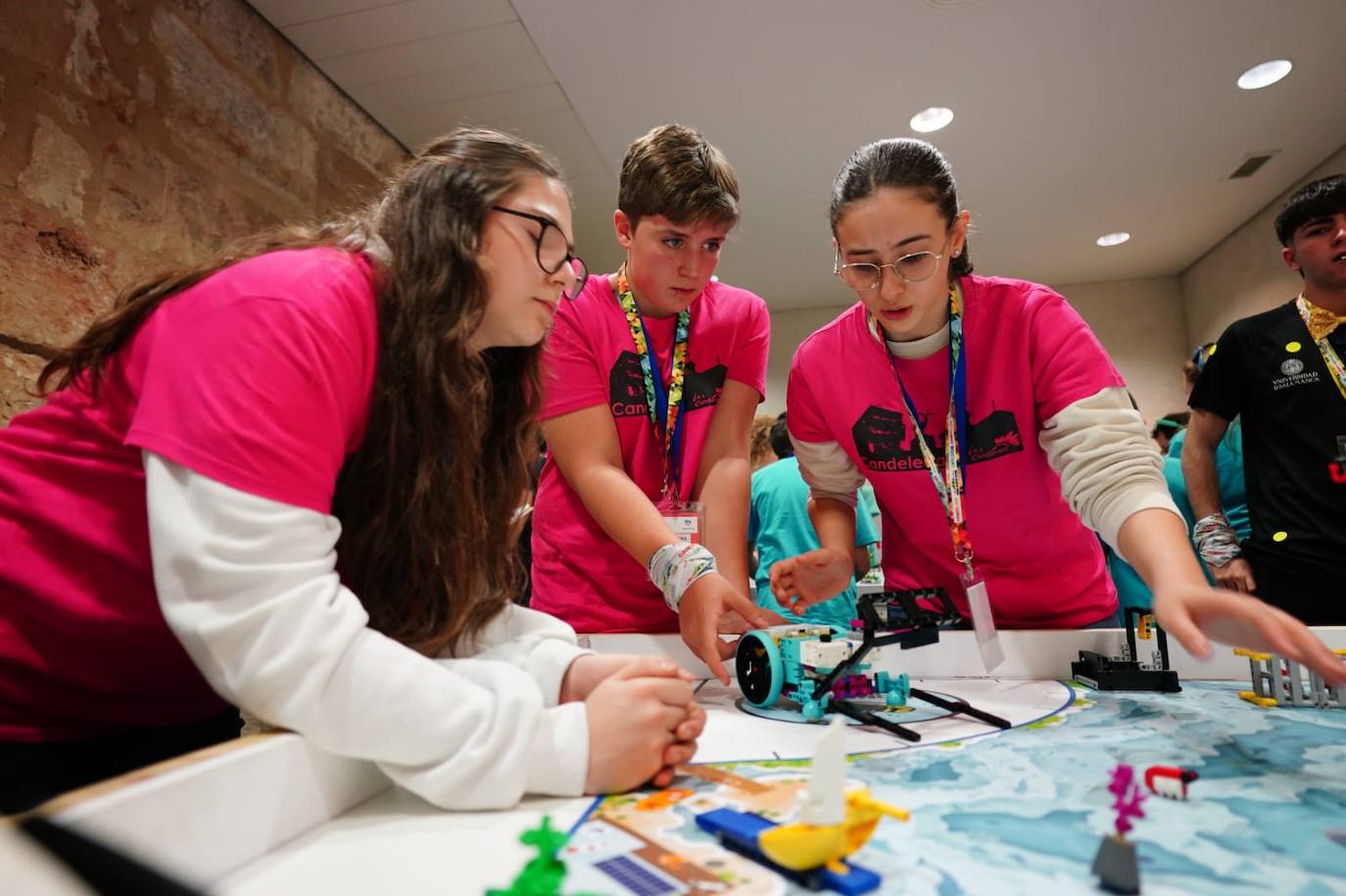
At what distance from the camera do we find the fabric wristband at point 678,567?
1.19m

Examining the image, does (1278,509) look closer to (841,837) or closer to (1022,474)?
(1022,474)

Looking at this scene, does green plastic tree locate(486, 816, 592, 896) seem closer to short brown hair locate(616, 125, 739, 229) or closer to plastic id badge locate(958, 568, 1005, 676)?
plastic id badge locate(958, 568, 1005, 676)

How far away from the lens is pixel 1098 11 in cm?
270

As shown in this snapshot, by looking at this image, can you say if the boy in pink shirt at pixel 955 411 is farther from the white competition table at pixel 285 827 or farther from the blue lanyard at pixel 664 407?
the white competition table at pixel 285 827

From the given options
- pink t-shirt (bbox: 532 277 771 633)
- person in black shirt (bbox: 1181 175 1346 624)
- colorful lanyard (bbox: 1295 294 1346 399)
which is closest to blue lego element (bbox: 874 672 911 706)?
pink t-shirt (bbox: 532 277 771 633)

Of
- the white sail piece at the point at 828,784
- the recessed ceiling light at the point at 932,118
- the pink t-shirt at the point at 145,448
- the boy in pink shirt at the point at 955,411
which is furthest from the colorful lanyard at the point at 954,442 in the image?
the recessed ceiling light at the point at 932,118

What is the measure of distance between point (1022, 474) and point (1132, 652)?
337 mm

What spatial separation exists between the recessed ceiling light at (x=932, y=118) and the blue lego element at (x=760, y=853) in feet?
11.1

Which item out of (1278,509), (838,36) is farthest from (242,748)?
(838,36)

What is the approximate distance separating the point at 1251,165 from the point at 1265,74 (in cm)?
94

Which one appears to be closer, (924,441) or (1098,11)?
(924,441)

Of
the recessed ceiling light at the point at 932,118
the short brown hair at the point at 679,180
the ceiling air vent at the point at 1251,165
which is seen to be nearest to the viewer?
the short brown hair at the point at 679,180

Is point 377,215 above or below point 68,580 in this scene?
above

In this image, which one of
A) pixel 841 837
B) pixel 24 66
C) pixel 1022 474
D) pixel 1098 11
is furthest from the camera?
pixel 1098 11
